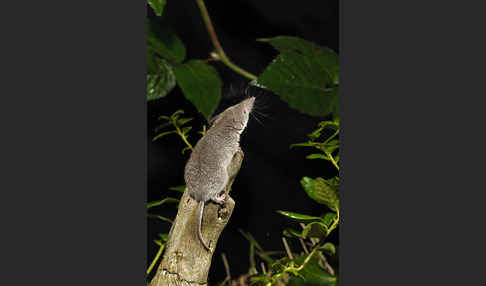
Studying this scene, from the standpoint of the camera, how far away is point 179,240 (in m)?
1.96

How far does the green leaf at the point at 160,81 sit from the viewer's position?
209cm

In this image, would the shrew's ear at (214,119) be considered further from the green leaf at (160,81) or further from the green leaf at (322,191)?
the green leaf at (322,191)

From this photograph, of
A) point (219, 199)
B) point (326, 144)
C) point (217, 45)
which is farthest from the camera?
point (217, 45)

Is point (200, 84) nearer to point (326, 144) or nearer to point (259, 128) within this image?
point (259, 128)

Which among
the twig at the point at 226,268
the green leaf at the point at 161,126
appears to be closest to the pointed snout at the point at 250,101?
the green leaf at the point at 161,126

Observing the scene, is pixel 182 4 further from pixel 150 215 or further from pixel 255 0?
pixel 150 215

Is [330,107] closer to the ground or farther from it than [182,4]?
closer to the ground

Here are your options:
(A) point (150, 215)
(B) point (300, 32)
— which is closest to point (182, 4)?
(B) point (300, 32)

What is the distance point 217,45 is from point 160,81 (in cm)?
25

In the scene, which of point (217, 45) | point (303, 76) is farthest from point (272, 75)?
point (217, 45)

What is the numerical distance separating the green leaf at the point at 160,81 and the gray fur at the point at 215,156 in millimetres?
262

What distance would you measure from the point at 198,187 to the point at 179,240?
214mm

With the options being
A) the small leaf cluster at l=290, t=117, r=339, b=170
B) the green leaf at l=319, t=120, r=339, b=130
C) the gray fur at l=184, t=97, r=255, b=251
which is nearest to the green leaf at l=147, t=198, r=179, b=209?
the gray fur at l=184, t=97, r=255, b=251

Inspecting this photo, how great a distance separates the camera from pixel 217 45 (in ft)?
6.97
